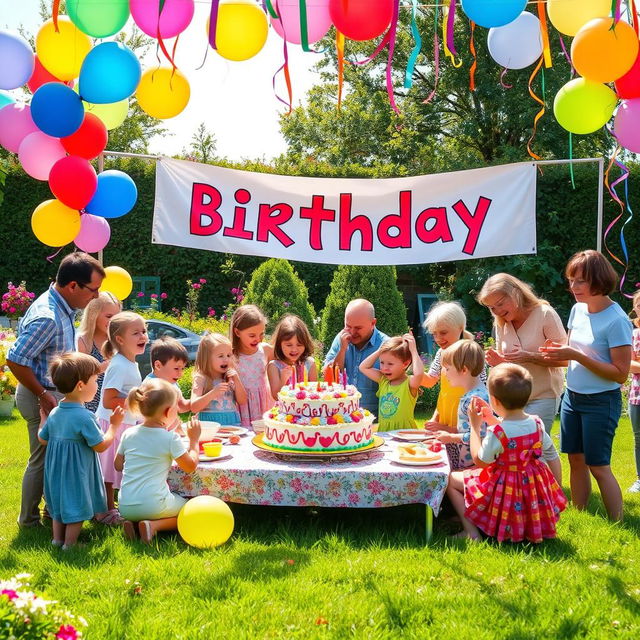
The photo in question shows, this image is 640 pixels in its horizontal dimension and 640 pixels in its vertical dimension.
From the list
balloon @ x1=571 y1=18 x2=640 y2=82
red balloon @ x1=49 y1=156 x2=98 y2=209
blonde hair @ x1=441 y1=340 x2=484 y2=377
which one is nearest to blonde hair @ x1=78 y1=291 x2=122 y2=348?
red balloon @ x1=49 y1=156 x2=98 y2=209

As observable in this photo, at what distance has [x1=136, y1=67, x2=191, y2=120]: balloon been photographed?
538cm

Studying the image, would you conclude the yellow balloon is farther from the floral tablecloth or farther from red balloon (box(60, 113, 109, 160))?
the floral tablecloth

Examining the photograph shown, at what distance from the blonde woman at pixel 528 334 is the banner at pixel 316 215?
1.35 meters

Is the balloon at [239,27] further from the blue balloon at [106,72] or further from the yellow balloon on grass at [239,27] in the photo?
the blue balloon at [106,72]

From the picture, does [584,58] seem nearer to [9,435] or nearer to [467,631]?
[467,631]

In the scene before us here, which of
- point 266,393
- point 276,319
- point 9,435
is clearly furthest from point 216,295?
point 266,393

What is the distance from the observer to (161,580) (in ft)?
12.6

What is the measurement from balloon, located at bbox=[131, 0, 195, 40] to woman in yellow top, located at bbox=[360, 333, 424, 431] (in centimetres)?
269

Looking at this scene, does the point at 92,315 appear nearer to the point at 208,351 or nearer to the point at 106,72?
the point at 208,351

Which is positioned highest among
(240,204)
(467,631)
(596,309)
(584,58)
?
(584,58)

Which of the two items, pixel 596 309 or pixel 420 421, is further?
pixel 420 421

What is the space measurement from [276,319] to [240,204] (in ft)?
13.2

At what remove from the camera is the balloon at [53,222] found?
18.0 feet

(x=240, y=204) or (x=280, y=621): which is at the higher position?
(x=240, y=204)
